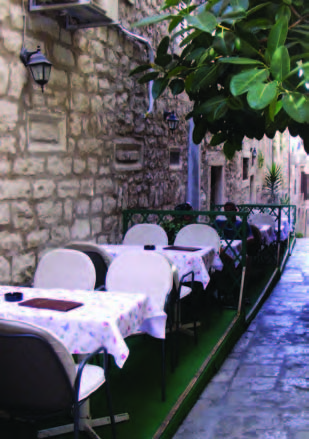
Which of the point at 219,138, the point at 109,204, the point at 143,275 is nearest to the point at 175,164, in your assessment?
the point at 109,204

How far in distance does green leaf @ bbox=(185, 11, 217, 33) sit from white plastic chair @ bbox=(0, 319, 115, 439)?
195 cm

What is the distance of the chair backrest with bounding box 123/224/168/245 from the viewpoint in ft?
21.0

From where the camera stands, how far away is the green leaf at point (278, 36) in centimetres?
A: 312

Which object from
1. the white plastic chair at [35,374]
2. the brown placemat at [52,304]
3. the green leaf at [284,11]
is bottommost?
the white plastic chair at [35,374]

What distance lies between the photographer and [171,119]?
831 cm

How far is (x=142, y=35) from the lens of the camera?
7691 mm

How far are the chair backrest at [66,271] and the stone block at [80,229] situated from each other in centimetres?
159

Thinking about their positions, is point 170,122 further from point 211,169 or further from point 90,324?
point 90,324

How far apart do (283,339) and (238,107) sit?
8.69ft

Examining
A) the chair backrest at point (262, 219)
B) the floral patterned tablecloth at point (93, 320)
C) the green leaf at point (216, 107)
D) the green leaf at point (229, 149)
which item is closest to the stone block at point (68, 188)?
the green leaf at point (229, 149)

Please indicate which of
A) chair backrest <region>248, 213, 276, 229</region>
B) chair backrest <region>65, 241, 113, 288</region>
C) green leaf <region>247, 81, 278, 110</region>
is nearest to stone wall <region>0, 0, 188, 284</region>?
chair backrest <region>65, 241, 113, 288</region>

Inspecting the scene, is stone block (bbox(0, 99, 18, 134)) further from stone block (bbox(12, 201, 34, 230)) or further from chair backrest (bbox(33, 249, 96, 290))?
chair backrest (bbox(33, 249, 96, 290))

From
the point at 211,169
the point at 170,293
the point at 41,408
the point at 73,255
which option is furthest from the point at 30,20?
the point at 211,169

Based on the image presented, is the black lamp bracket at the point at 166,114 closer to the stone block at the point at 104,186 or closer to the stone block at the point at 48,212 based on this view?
the stone block at the point at 104,186
